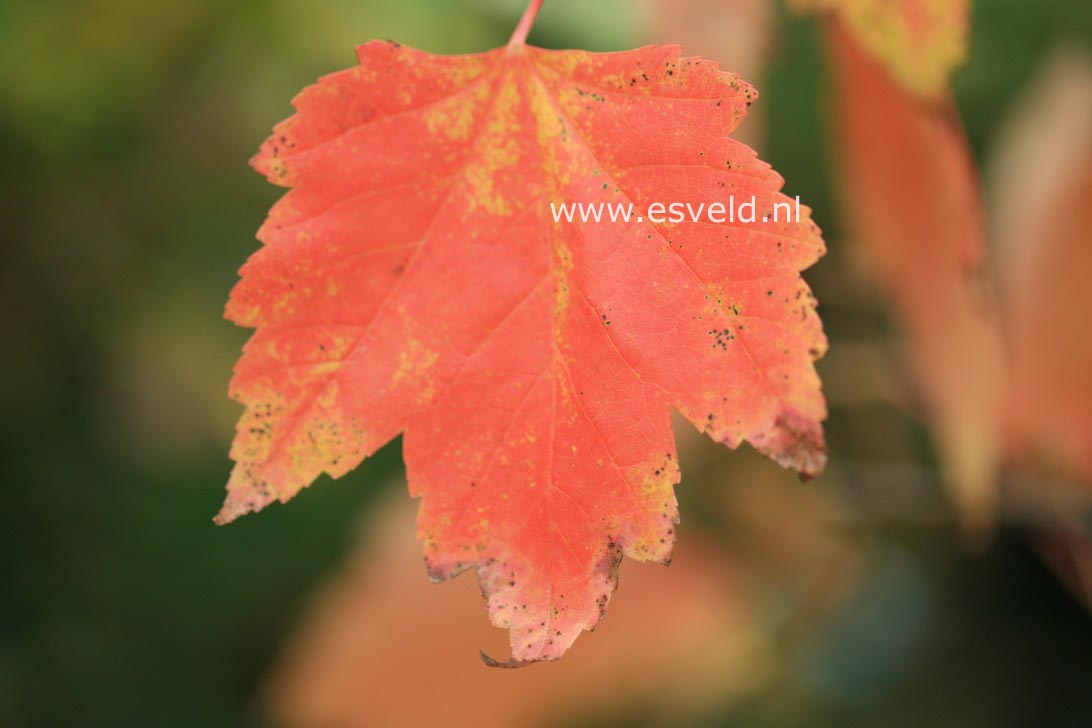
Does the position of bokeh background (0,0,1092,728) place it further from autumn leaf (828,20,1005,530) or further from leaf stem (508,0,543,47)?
leaf stem (508,0,543,47)

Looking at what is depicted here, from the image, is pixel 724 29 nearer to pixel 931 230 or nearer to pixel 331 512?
pixel 931 230

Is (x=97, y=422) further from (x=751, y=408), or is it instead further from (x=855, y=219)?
(x=751, y=408)

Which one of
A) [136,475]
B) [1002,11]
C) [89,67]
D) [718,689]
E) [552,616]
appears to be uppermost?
[89,67]

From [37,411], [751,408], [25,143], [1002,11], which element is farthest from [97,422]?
[1002,11]

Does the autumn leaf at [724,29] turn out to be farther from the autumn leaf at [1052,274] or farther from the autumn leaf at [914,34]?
the autumn leaf at [1052,274]

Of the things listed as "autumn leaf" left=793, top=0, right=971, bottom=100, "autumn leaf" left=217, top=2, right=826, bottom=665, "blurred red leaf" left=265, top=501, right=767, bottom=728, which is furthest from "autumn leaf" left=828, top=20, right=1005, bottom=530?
"blurred red leaf" left=265, top=501, right=767, bottom=728

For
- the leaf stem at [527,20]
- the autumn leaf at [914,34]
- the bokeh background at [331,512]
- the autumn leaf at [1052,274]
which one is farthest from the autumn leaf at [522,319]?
the autumn leaf at [1052,274]
